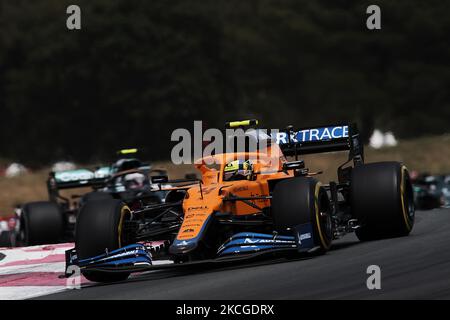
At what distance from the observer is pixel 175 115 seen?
5956 cm

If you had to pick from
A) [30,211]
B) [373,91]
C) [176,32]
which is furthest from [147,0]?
[30,211]

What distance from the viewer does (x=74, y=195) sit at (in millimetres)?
21672

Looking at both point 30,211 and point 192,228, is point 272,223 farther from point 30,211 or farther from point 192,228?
point 30,211

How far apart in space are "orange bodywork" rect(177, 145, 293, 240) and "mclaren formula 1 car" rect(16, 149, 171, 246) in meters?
4.86

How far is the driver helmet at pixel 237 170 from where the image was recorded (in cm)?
1284

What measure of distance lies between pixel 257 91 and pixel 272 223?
54235mm

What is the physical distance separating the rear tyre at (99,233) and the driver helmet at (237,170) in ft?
5.11

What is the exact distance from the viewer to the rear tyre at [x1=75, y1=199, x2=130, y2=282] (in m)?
11.9

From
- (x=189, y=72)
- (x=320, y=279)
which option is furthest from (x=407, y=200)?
(x=189, y=72)
